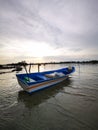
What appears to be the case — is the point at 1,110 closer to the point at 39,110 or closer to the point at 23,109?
the point at 23,109

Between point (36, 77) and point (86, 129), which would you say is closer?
point (86, 129)

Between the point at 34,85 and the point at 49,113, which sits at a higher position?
the point at 34,85

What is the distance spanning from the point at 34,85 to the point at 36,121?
308 cm

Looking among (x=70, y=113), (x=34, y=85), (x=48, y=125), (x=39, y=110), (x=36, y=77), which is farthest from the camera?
(x=36, y=77)

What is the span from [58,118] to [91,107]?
2061mm

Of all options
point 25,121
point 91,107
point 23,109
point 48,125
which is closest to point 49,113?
point 48,125

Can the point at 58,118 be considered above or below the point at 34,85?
below

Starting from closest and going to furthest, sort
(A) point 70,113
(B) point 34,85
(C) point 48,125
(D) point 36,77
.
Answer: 1. (C) point 48,125
2. (A) point 70,113
3. (B) point 34,85
4. (D) point 36,77

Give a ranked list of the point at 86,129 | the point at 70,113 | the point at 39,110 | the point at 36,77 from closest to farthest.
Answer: the point at 86,129, the point at 70,113, the point at 39,110, the point at 36,77

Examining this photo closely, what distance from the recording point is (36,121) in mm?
3588

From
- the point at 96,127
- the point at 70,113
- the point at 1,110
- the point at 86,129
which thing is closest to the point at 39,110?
the point at 70,113

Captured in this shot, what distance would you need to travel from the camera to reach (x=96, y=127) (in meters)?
3.11

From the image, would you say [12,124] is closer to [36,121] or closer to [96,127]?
[36,121]

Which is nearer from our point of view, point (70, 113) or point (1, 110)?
point (70, 113)
